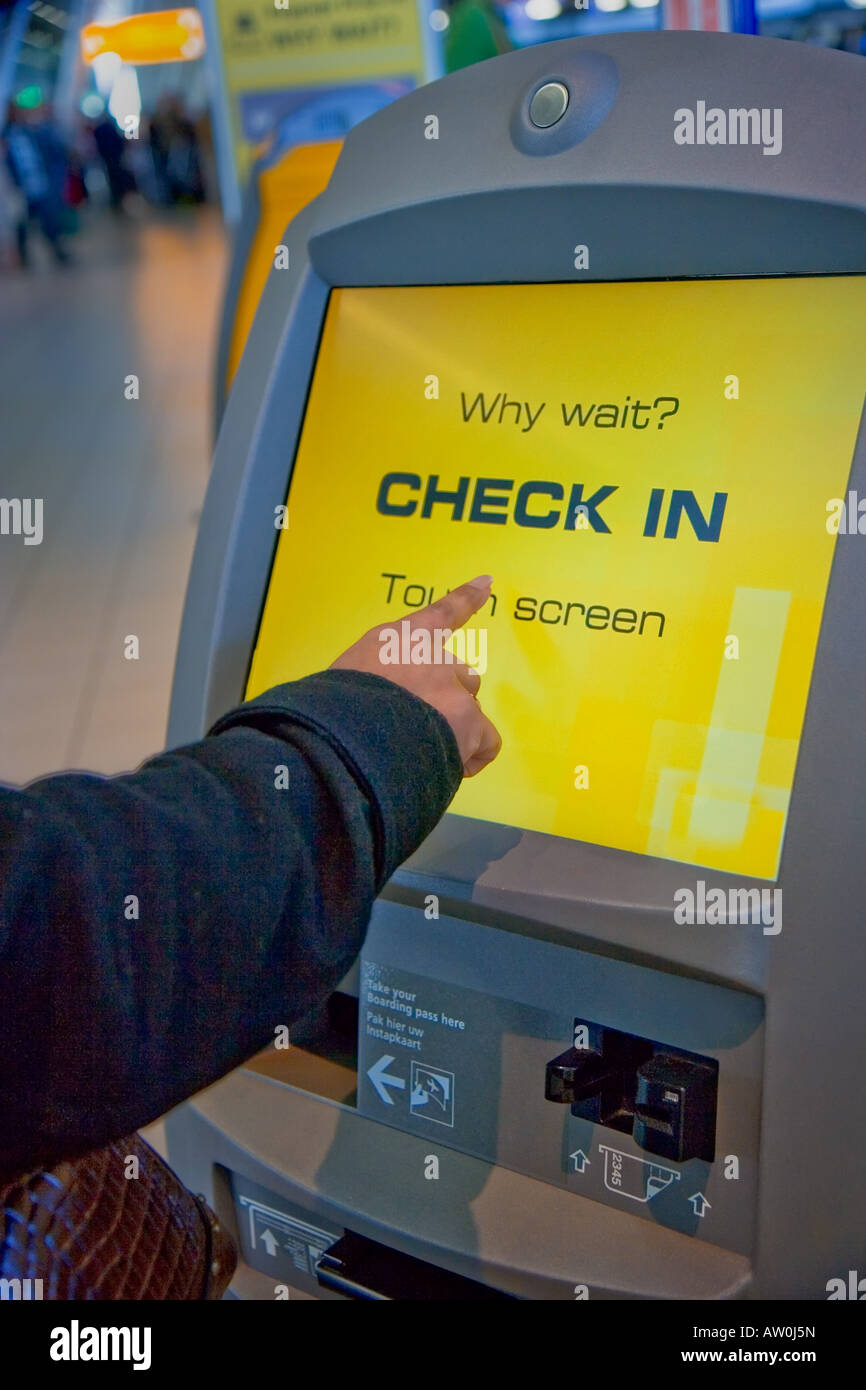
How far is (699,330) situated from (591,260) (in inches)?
4.1

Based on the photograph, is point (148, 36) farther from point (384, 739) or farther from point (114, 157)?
point (384, 739)

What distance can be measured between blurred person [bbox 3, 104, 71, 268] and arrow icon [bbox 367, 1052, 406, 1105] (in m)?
11.7

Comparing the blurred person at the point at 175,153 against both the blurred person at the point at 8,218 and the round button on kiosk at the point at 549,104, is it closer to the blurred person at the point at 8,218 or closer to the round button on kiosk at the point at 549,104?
the blurred person at the point at 8,218

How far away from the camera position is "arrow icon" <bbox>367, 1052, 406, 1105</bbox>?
103 cm

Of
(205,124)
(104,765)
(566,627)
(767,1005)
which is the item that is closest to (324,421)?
→ (566,627)

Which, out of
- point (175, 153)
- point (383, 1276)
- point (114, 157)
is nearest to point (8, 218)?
point (114, 157)

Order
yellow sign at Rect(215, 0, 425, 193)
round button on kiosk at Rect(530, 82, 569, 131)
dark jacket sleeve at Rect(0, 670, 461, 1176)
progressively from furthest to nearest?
1. yellow sign at Rect(215, 0, 425, 193)
2. round button on kiosk at Rect(530, 82, 569, 131)
3. dark jacket sleeve at Rect(0, 670, 461, 1176)

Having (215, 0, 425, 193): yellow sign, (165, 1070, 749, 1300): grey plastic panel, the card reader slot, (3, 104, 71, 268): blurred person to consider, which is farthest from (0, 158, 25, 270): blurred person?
the card reader slot

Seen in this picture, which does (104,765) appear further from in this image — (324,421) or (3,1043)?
(3,1043)

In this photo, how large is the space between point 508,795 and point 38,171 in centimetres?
1182

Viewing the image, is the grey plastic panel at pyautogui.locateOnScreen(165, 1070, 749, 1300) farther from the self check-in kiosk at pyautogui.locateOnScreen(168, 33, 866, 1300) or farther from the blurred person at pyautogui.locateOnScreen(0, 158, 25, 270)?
the blurred person at pyautogui.locateOnScreen(0, 158, 25, 270)

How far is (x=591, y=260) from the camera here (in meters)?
0.97

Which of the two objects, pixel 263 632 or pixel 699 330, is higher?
pixel 699 330

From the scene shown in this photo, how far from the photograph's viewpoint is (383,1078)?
1.04 meters
